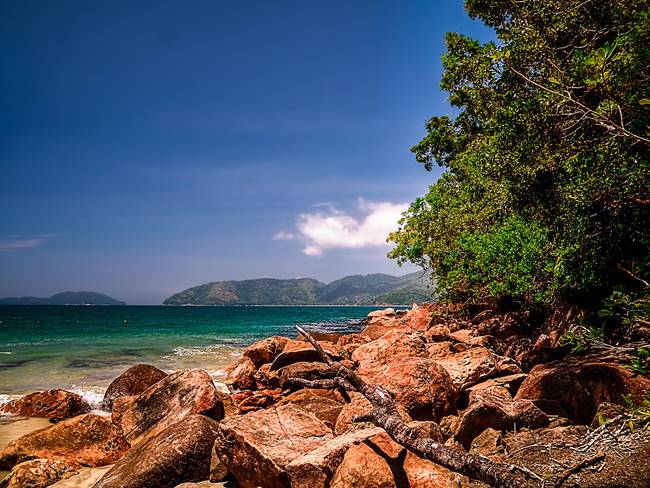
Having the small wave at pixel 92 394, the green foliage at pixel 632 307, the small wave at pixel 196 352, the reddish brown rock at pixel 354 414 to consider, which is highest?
the green foliage at pixel 632 307

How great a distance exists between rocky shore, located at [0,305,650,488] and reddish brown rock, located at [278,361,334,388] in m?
0.04

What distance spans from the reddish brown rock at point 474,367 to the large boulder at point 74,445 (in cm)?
726

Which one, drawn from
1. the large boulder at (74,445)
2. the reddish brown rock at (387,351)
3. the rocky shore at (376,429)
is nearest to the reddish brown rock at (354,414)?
the rocky shore at (376,429)

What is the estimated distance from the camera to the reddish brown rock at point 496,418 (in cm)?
656

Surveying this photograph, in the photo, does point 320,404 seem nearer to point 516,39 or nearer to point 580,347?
point 580,347

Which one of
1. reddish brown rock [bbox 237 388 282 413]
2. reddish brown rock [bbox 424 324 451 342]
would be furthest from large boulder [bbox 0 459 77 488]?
reddish brown rock [bbox 424 324 451 342]

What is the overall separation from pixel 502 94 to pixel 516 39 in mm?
1324

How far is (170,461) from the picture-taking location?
630cm

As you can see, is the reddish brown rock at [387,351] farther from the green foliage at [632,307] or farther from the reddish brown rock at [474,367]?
the green foliage at [632,307]

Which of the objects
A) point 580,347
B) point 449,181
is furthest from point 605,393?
point 449,181

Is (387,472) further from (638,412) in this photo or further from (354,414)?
Answer: (638,412)

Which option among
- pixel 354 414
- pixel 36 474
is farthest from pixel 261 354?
pixel 354 414

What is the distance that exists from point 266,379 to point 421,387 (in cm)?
617

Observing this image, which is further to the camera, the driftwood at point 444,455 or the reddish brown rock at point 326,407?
the reddish brown rock at point 326,407
